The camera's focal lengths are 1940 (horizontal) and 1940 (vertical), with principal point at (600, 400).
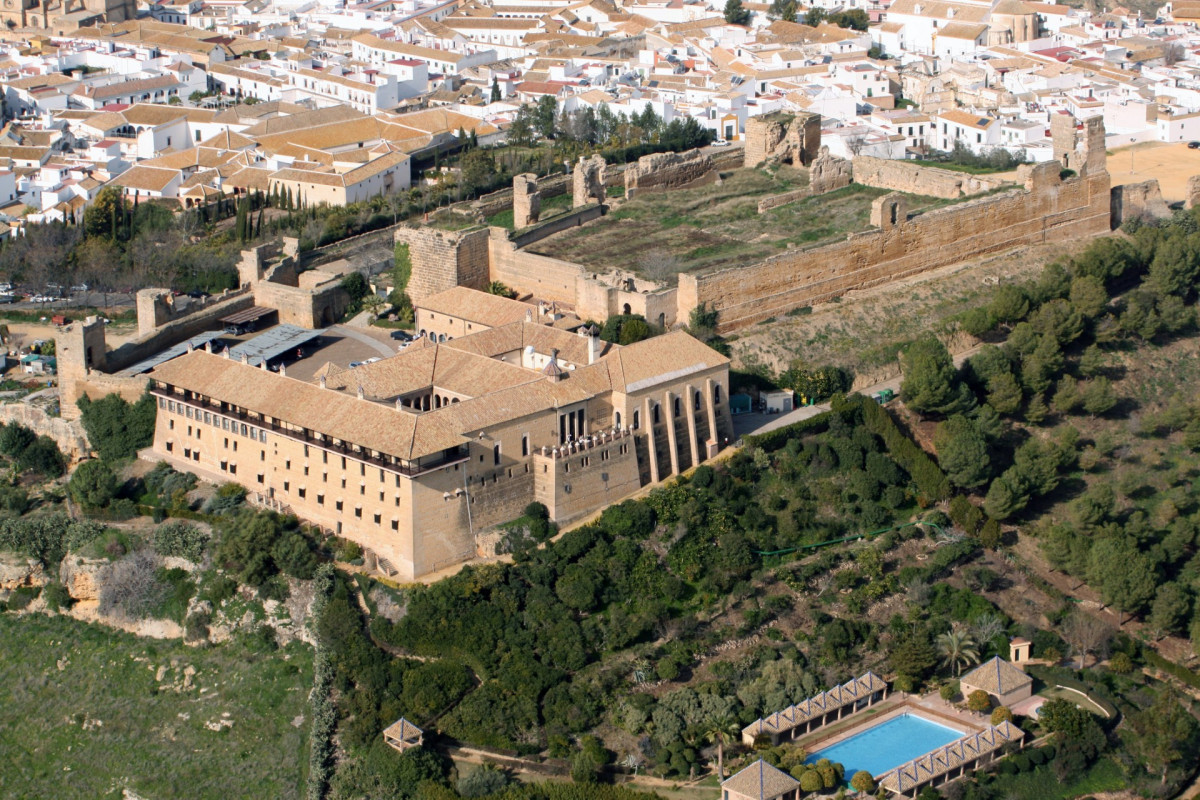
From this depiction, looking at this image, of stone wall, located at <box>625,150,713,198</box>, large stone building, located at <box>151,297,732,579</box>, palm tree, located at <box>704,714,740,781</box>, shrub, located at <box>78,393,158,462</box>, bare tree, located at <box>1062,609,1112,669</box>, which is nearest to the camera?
palm tree, located at <box>704,714,740,781</box>

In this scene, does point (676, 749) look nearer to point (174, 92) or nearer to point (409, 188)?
point (409, 188)

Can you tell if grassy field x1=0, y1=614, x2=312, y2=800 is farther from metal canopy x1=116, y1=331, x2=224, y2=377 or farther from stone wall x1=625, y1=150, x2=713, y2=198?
stone wall x1=625, y1=150, x2=713, y2=198

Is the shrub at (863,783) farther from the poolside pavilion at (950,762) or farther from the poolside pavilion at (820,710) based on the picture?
the poolside pavilion at (820,710)

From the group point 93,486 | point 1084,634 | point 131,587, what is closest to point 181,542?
point 131,587

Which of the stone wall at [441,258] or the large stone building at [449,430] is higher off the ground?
the stone wall at [441,258]

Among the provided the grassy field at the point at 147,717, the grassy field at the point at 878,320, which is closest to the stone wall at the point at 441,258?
the grassy field at the point at 878,320

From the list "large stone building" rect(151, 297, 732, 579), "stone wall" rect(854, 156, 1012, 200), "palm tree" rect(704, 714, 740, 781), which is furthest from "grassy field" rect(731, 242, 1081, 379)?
"palm tree" rect(704, 714, 740, 781)

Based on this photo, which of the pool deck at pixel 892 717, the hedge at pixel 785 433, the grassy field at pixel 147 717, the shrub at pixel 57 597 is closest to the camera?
the grassy field at pixel 147 717
